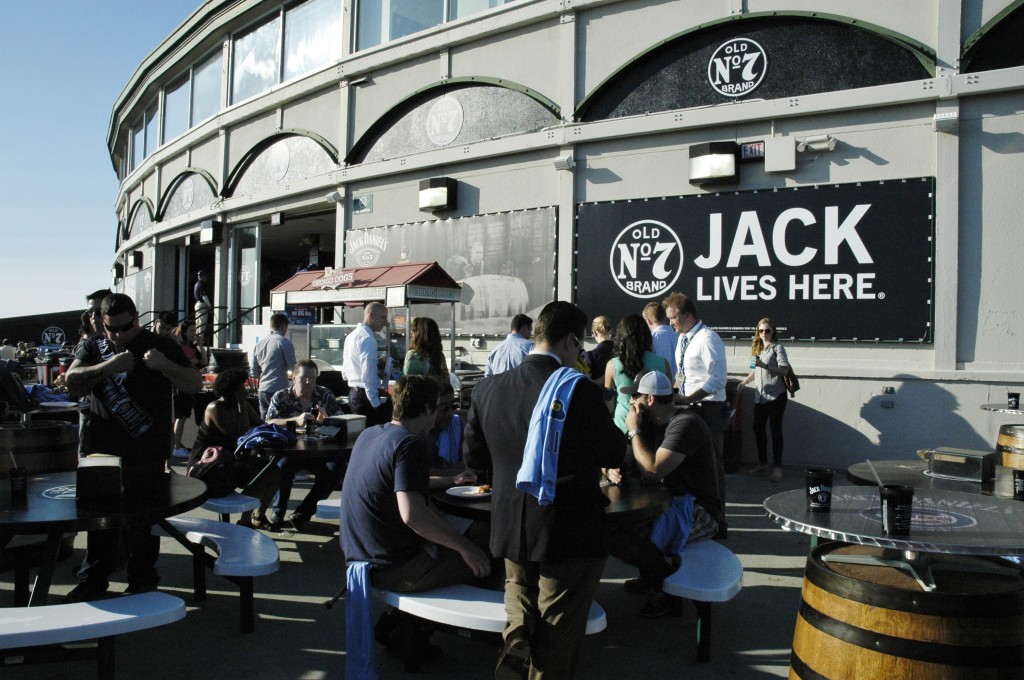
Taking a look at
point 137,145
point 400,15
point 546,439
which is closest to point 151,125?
point 137,145

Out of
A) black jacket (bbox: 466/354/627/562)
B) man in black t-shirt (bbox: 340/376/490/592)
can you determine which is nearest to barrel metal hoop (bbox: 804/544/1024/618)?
black jacket (bbox: 466/354/627/562)

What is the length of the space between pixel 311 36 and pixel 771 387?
10.2 metres

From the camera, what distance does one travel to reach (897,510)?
2379mm

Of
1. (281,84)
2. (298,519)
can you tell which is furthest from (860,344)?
(281,84)

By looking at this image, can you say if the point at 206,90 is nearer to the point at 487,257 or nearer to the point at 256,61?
the point at 256,61

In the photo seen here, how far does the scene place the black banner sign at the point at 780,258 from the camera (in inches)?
310

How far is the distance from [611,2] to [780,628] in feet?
26.4

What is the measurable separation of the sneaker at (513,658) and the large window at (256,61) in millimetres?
13350

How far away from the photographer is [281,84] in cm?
1344

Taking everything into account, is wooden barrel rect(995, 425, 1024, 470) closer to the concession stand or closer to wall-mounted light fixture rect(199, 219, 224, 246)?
the concession stand

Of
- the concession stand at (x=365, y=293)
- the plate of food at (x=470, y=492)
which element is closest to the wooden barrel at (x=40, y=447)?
the plate of food at (x=470, y=492)

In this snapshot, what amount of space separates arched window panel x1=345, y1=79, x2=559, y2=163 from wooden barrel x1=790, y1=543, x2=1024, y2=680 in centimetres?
849

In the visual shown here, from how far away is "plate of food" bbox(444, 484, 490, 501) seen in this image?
366cm

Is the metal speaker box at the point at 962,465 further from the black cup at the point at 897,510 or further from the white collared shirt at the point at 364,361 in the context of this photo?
the white collared shirt at the point at 364,361
